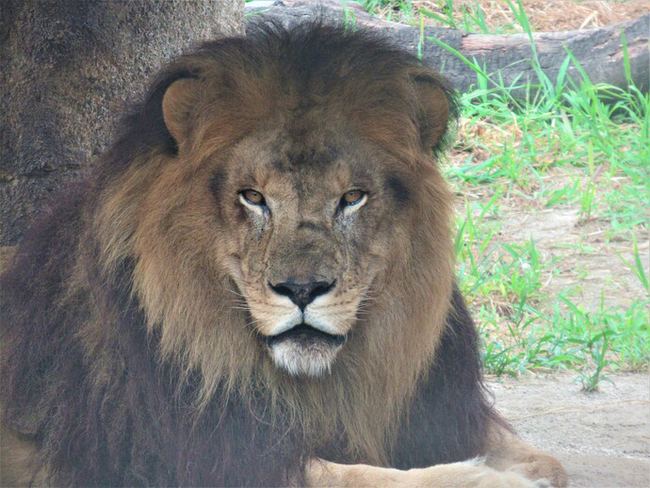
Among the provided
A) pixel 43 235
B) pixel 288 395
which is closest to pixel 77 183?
pixel 43 235

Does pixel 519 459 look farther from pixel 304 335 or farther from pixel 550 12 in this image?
pixel 550 12

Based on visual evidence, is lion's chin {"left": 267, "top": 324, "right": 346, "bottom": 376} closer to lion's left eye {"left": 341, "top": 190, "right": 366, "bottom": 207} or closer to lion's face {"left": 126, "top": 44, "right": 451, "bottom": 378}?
lion's face {"left": 126, "top": 44, "right": 451, "bottom": 378}

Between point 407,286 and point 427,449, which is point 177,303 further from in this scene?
point 427,449

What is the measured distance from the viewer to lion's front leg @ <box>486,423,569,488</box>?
284cm

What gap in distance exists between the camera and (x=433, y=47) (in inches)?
254

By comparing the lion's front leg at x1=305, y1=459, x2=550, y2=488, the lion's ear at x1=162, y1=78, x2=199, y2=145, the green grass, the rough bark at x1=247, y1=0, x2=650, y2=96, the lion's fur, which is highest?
Answer: the lion's ear at x1=162, y1=78, x2=199, y2=145

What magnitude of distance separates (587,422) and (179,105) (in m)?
2.20

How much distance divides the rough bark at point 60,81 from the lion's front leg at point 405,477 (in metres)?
Result: 1.54

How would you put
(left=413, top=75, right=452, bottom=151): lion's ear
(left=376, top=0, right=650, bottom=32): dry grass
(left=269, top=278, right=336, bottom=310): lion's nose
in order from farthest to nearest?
(left=376, top=0, right=650, bottom=32): dry grass
(left=413, top=75, right=452, bottom=151): lion's ear
(left=269, top=278, right=336, bottom=310): lion's nose

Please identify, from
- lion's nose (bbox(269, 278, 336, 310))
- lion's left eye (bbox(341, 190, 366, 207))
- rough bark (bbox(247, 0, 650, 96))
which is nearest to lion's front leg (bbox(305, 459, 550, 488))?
→ lion's nose (bbox(269, 278, 336, 310))

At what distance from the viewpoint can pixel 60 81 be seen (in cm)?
341

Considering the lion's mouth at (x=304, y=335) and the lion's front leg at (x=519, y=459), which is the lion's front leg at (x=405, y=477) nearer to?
the lion's front leg at (x=519, y=459)

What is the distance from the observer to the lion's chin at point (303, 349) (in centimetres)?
239

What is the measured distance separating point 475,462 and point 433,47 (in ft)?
14.0
